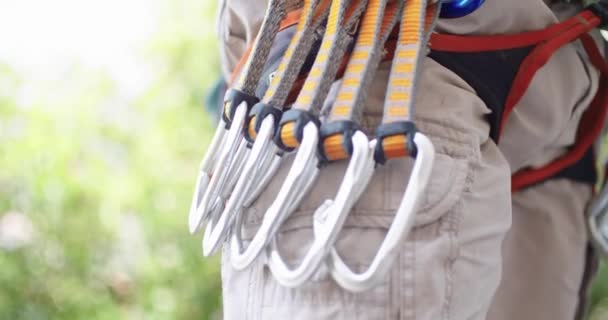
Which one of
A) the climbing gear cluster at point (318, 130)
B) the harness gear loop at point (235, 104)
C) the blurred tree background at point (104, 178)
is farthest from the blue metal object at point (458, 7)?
the blurred tree background at point (104, 178)

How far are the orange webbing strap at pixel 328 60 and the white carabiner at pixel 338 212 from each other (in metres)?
0.05

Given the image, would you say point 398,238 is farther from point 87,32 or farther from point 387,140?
point 87,32

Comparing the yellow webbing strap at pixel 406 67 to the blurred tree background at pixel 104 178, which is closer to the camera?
the yellow webbing strap at pixel 406 67

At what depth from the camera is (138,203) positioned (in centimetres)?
125

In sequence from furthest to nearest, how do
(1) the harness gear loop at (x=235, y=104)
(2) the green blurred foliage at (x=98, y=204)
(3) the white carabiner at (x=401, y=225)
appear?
(2) the green blurred foliage at (x=98, y=204), (1) the harness gear loop at (x=235, y=104), (3) the white carabiner at (x=401, y=225)

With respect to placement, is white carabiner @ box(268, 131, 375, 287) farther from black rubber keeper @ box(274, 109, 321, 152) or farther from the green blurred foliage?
the green blurred foliage

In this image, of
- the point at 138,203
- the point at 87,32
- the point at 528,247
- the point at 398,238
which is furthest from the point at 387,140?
the point at 87,32

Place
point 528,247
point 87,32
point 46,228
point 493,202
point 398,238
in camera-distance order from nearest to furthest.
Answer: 1. point 398,238
2. point 493,202
3. point 528,247
4. point 46,228
5. point 87,32

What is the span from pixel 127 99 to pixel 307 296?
0.86 m

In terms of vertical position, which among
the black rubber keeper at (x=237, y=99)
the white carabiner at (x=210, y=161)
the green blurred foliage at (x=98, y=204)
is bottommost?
the green blurred foliage at (x=98, y=204)

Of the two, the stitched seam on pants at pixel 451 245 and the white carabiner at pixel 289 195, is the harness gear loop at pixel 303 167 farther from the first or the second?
the stitched seam on pants at pixel 451 245

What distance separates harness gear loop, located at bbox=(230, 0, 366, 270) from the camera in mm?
538

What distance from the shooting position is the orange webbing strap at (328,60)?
55 centimetres

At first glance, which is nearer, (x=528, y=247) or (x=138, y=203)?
(x=528, y=247)
